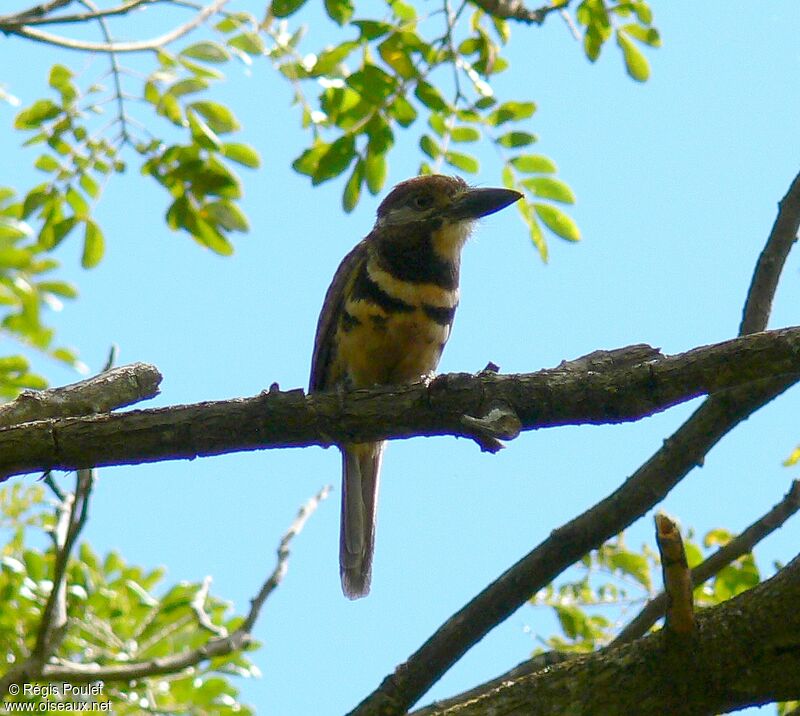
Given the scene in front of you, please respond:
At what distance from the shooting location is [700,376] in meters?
2.78

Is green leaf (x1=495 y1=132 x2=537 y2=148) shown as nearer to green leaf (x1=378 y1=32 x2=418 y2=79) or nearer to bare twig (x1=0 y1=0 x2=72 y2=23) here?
green leaf (x1=378 y1=32 x2=418 y2=79)

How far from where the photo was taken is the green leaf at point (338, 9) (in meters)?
→ 4.48

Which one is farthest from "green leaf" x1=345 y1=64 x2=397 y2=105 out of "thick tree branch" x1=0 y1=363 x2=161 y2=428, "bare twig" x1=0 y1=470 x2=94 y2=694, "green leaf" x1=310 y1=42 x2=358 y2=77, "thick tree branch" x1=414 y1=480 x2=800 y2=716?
"thick tree branch" x1=414 y1=480 x2=800 y2=716

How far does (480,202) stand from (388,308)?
68 centimetres

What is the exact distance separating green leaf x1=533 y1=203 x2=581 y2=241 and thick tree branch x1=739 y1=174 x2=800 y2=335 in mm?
1330

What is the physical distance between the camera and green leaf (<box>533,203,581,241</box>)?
5043 millimetres

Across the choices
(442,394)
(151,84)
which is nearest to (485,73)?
(151,84)

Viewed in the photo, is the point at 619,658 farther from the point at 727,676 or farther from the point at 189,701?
the point at 189,701

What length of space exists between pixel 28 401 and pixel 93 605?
201 centimetres

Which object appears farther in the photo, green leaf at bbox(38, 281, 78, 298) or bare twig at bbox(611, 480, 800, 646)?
green leaf at bbox(38, 281, 78, 298)

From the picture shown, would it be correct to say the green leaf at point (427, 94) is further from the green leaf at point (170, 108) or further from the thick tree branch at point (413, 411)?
the thick tree branch at point (413, 411)

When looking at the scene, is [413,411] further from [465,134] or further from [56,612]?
[465,134]

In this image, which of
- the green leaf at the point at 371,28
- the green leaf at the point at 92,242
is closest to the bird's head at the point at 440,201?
the green leaf at the point at 371,28

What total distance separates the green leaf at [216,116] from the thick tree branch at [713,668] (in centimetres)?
323
